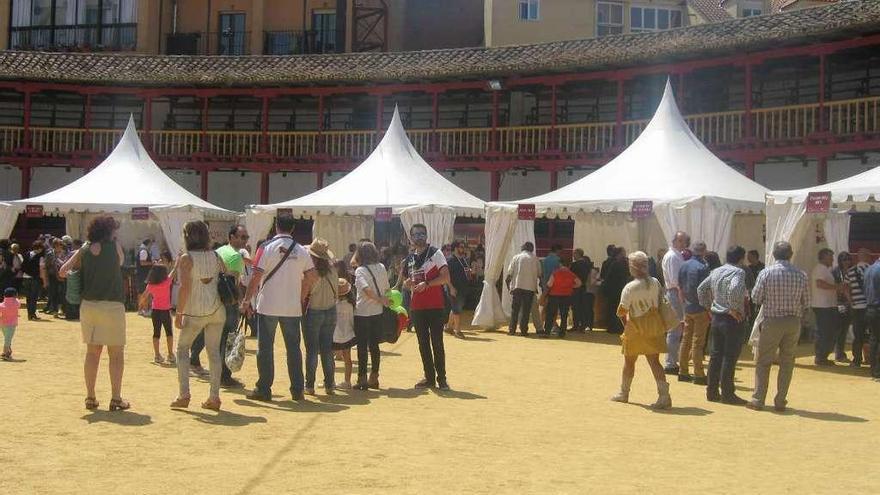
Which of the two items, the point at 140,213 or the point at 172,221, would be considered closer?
the point at 140,213

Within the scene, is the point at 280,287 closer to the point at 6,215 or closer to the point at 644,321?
the point at 644,321

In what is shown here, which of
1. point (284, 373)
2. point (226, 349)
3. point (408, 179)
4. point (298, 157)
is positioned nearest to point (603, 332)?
point (408, 179)

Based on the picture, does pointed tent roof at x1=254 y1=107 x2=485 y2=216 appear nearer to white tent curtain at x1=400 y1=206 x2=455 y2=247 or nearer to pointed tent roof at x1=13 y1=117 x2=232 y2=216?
white tent curtain at x1=400 y1=206 x2=455 y2=247

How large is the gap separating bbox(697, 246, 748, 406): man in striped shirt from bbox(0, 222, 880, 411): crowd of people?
1 cm

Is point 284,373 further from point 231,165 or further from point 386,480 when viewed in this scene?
point 231,165

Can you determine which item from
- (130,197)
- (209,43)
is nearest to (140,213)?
(130,197)

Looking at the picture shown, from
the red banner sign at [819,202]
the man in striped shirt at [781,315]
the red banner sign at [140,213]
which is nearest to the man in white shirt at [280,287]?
the man in striped shirt at [781,315]

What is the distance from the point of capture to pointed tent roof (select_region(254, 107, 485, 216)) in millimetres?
19906

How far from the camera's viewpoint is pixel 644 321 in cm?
944

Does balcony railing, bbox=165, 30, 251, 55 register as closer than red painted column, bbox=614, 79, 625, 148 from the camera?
No

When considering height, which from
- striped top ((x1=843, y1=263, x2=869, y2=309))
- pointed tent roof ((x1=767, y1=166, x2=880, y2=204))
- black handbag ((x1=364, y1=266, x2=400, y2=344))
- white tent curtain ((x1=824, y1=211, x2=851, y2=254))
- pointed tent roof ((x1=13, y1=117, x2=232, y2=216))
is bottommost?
black handbag ((x1=364, y1=266, x2=400, y2=344))

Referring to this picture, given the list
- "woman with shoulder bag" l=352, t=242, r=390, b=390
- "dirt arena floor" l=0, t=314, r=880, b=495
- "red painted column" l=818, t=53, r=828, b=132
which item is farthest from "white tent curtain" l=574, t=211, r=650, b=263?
"woman with shoulder bag" l=352, t=242, r=390, b=390

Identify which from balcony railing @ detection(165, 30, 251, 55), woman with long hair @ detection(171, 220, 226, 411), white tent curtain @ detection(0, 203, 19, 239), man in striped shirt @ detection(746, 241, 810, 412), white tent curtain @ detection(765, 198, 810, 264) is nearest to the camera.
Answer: woman with long hair @ detection(171, 220, 226, 411)

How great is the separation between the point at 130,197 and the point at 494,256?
8914 millimetres
